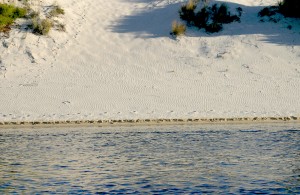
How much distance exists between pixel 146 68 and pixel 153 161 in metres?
15.4

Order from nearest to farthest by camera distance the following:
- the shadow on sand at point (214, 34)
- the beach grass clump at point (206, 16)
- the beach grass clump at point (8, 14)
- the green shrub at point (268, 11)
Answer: the shadow on sand at point (214, 34) < the beach grass clump at point (8, 14) < the beach grass clump at point (206, 16) < the green shrub at point (268, 11)

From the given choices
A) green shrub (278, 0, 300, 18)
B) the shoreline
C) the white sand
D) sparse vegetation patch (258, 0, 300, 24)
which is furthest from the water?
green shrub (278, 0, 300, 18)

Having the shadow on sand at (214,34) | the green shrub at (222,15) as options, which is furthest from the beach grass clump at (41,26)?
the green shrub at (222,15)

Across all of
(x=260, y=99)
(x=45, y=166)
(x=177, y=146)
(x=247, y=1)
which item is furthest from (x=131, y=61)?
(x=45, y=166)

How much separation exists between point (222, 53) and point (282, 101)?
537cm

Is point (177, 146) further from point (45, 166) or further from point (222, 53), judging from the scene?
point (222, 53)

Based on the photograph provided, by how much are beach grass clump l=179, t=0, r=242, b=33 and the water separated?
1224 cm

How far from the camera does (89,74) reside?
29656 mm

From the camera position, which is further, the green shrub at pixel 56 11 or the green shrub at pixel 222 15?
A: the green shrub at pixel 56 11

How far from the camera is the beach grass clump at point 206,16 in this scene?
33594 mm

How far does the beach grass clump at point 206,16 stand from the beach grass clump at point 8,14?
9.03 m

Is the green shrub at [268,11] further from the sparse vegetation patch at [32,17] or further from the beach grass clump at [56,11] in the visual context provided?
the beach grass clump at [56,11]

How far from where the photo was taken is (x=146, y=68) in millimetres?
30047

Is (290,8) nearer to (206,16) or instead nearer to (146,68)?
(206,16)
